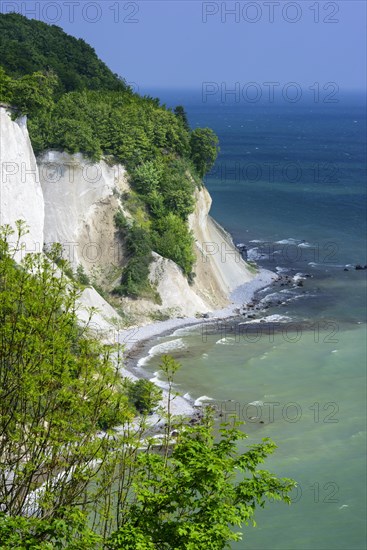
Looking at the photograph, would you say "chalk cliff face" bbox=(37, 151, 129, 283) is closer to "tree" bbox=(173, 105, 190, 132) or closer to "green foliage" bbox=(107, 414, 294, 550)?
"tree" bbox=(173, 105, 190, 132)

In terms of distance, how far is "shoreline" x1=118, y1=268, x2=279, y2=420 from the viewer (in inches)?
2087

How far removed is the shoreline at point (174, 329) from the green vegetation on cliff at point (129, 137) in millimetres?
3498

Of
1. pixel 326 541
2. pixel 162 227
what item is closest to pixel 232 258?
pixel 162 227

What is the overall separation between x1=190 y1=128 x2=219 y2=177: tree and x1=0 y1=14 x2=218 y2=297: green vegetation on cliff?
0.27 ft

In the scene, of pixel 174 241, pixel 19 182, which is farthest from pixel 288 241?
pixel 19 182

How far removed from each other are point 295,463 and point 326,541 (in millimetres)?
7003

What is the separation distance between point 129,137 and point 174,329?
1656 centimetres

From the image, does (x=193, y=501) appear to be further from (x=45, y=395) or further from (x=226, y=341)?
(x=226, y=341)

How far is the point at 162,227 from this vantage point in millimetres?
73562

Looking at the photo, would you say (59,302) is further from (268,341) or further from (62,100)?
(62,100)

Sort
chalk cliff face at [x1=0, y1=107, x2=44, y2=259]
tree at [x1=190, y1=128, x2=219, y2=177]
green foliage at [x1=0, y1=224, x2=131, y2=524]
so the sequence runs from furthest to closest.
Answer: tree at [x1=190, y1=128, x2=219, y2=177] < chalk cliff face at [x1=0, y1=107, x2=44, y2=259] < green foliage at [x1=0, y1=224, x2=131, y2=524]

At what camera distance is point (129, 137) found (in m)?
75.2

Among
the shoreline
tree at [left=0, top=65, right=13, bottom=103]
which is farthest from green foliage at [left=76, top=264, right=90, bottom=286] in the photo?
tree at [left=0, top=65, right=13, bottom=103]

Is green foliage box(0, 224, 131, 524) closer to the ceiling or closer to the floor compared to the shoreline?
closer to the ceiling
